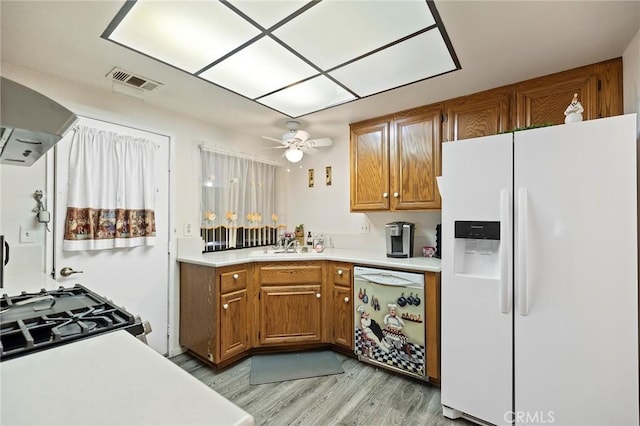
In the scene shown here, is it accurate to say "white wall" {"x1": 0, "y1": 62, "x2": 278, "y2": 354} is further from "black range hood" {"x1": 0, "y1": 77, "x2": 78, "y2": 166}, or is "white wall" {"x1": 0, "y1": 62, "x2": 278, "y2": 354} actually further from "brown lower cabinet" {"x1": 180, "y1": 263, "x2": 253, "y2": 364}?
"black range hood" {"x1": 0, "y1": 77, "x2": 78, "y2": 166}

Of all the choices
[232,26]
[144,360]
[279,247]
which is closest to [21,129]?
[144,360]

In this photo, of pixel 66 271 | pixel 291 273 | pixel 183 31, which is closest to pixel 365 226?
pixel 291 273

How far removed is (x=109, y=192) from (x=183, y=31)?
145cm

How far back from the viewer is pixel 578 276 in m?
1.54

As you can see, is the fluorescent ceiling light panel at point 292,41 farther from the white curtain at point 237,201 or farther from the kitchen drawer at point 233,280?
the kitchen drawer at point 233,280

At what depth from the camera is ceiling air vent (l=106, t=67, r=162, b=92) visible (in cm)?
201

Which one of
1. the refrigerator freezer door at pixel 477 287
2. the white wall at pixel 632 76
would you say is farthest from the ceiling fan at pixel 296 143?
the white wall at pixel 632 76

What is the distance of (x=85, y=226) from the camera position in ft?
7.19

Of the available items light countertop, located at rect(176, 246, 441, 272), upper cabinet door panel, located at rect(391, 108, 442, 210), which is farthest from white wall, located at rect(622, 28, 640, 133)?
light countertop, located at rect(176, 246, 441, 272)

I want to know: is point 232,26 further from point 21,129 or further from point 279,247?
point 279,247

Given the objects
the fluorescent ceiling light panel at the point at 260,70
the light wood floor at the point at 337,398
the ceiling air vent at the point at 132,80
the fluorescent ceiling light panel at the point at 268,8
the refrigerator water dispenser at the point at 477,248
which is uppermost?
the fluorescent ceiling light panel at the point at 268,8

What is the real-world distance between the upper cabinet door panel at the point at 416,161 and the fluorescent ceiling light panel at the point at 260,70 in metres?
1.08

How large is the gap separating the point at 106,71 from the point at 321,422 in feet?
8.84

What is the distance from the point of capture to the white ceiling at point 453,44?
56.4 inches
